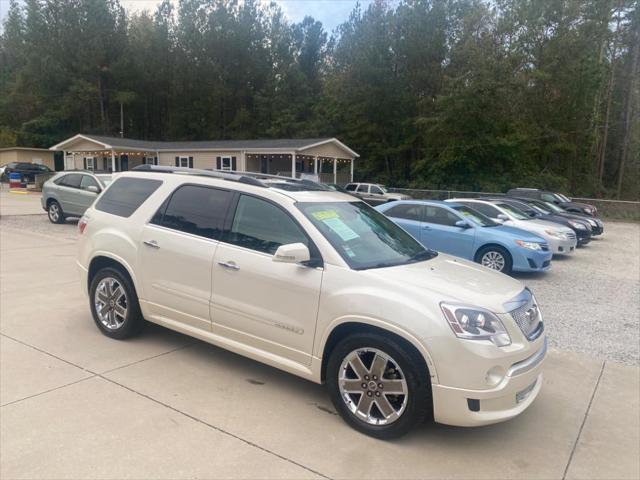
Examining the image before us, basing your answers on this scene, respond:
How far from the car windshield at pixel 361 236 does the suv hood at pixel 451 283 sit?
0.17 metres

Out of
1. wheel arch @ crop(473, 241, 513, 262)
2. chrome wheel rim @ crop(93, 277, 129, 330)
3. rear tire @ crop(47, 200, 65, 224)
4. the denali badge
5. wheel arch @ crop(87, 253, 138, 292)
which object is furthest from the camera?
rear tire @ crop(47, 200, 65, 224)

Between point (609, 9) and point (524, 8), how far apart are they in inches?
227

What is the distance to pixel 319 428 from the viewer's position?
348cm

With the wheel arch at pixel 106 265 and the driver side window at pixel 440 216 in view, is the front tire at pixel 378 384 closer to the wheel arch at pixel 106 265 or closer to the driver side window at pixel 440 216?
the wheel arch at pixel 106 265

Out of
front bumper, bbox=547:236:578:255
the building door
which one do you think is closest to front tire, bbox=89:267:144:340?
front bumper, bbox=547:236:578:255

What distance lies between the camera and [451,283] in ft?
11.6

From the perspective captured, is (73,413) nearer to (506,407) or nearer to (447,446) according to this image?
(447,446)

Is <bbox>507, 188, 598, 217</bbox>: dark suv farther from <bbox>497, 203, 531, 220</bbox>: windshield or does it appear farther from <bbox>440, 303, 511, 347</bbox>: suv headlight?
<bbox>440, 303, 511, 347</bbox>: suv headlight

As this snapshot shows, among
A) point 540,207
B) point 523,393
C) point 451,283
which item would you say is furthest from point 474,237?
point 540,207

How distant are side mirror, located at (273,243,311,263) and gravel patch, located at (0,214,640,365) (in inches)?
147

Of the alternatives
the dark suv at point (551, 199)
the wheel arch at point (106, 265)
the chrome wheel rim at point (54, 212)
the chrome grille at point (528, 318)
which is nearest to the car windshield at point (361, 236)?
the chrome grille at point (528, 318)

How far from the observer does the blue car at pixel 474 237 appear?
9.41 metres

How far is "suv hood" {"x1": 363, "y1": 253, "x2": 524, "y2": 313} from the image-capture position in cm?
330

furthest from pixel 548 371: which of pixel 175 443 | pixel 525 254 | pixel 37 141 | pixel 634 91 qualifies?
pixel 37 141
